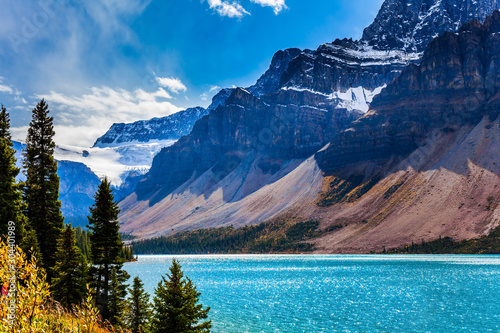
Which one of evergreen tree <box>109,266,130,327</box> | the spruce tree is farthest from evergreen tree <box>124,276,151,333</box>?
the spruce tree

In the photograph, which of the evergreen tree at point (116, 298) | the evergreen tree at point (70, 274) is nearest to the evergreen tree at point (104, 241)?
the evergreen tree at point (116, 298)

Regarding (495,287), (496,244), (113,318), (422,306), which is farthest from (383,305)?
(496,244)

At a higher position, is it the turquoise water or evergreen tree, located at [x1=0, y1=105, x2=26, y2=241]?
evergreen tree, located at [x1=0, y1=105, x2=26, y2=241]

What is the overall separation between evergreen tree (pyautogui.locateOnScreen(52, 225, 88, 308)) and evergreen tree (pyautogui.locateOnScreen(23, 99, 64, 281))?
690cm

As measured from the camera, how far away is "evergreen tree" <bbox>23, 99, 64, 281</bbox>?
3988cm

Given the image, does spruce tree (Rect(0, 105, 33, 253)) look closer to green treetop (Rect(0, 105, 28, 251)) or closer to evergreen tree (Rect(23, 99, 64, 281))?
green treetop (Rect(0, 105, 28, 251))

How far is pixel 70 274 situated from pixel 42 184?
42.7 feet

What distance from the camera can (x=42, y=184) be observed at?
135 ft

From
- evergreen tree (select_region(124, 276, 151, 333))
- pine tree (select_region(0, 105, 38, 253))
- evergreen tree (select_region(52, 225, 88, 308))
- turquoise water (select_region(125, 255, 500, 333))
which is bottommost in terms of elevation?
turquoise water (select_region(125, 255, 500, 333))

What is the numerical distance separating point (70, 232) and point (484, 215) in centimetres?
19368

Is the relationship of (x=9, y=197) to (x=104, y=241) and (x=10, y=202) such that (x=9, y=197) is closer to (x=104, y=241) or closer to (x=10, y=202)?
(x=10, y=202)

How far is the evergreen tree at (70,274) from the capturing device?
104 feet

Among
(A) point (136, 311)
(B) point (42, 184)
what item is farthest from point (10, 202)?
(A) point (136, 311)

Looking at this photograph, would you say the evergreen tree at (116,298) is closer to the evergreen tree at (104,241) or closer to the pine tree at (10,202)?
the evergreen tree at (104,241)
